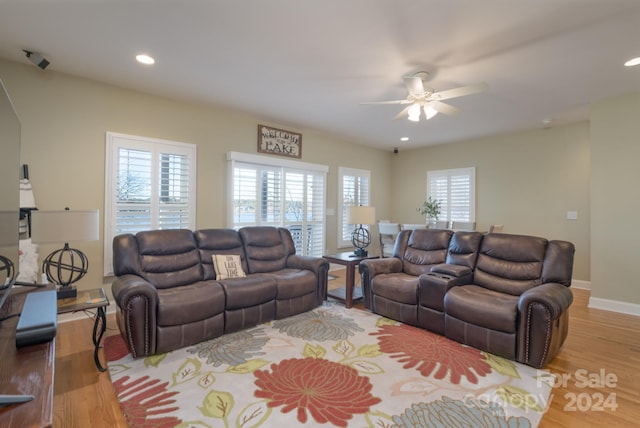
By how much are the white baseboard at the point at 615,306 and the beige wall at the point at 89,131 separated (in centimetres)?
526

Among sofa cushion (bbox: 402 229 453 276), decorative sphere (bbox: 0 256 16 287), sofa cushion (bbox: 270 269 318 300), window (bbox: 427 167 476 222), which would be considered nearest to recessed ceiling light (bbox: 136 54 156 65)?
decorative sphere (bbox: 0 256 16 287)

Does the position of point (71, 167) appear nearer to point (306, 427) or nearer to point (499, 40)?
point (306, 427)

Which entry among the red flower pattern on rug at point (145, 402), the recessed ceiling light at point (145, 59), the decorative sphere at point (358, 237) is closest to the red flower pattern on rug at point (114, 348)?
the red flower pattern on rug at point (145, 402)

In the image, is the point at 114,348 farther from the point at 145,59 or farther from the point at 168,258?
the point at 145,59

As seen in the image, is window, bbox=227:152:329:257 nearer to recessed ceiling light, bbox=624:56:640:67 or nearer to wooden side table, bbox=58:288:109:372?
wooden side table, bbox=58:288:109:372

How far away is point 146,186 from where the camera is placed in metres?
3.82

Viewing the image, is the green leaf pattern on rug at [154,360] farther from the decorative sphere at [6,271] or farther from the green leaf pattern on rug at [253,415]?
the decorative sphere at [6,271]

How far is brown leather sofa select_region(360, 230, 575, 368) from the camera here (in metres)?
2.44

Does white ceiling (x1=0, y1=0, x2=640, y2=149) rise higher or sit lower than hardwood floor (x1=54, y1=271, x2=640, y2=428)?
higher

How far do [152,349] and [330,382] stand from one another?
153 cm

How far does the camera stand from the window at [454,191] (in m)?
6.22

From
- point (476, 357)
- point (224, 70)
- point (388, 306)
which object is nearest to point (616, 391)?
point (476, 357)

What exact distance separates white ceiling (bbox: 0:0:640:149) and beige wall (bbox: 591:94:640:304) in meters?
0.29

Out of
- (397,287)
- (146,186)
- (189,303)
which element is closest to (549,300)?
(397,287)
